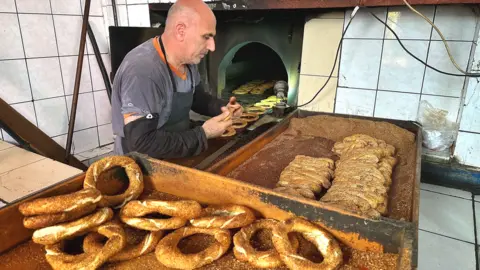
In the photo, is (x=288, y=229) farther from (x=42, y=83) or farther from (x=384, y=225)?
(x=42, y=83)

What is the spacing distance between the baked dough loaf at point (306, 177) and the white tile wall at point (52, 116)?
2.40 m

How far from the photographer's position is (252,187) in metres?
1.11

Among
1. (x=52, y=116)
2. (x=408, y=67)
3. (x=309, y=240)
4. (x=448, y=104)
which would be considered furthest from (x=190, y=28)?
(x=52, y=116)

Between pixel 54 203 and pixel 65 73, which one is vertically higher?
pixel 65 73

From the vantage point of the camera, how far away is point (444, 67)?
7.07ft

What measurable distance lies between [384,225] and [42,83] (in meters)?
2.99

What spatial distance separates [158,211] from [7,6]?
8.19 feet

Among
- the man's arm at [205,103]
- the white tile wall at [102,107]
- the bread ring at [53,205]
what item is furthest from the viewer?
the white tile wall at [102,107]

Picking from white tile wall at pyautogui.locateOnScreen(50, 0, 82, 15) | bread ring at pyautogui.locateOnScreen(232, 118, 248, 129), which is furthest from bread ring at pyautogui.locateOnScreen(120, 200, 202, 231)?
white tile wall at pyautogui.locateOnScreen(50, 0, 82, 15)

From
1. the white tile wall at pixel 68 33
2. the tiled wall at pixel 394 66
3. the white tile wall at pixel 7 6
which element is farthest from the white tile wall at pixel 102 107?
the tiled wall at pixel 394 66

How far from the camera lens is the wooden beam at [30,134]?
2599 millimetres

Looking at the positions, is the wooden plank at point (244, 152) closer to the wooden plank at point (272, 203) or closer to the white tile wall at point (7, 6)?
the wooden plank at point (272, 203)

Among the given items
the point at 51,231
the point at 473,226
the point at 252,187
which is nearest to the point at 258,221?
the point at 252,187

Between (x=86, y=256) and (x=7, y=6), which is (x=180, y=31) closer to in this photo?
(x=86, y=256)
